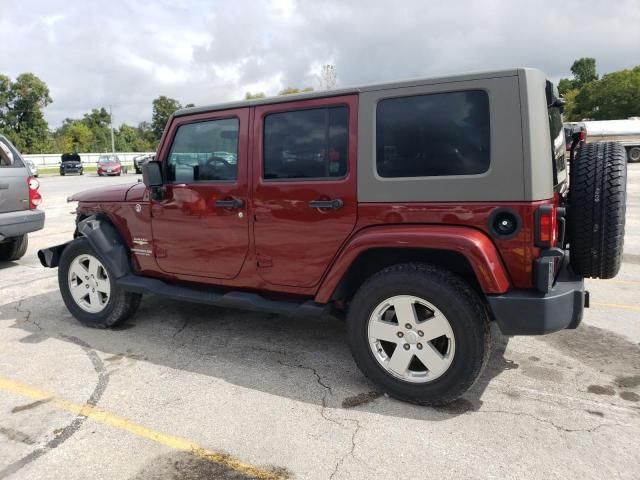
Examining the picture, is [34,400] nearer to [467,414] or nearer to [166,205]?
[166,205]

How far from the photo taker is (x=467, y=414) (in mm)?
3014

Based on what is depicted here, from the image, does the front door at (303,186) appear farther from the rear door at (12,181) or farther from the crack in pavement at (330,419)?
the rear door at (12,181)

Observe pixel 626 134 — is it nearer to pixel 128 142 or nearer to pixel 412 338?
pixel 412 338

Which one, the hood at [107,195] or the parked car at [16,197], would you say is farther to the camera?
the parked car at [16,197]

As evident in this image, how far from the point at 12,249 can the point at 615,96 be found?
71.1m

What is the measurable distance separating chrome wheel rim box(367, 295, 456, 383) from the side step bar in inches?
17.9

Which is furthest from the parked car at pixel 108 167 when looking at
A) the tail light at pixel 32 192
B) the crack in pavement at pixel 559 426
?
the crack in pavement at pixel 559 426

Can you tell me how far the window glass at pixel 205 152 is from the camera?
3.82m

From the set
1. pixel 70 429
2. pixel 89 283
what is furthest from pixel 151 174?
Answer: pixel 70 429

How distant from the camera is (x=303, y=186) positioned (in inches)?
135

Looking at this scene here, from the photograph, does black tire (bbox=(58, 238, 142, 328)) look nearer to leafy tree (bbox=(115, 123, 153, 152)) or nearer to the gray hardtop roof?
the gray hardtop roof

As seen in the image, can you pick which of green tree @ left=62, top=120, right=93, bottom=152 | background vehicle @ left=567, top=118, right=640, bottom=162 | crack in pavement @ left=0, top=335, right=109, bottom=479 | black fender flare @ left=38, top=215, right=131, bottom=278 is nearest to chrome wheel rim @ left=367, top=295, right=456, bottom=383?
crack in pavement @ left=0, top=335, right=109, bottom=479

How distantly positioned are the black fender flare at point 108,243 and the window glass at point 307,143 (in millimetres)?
1721

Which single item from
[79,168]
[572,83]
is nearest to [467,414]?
[79,168]
